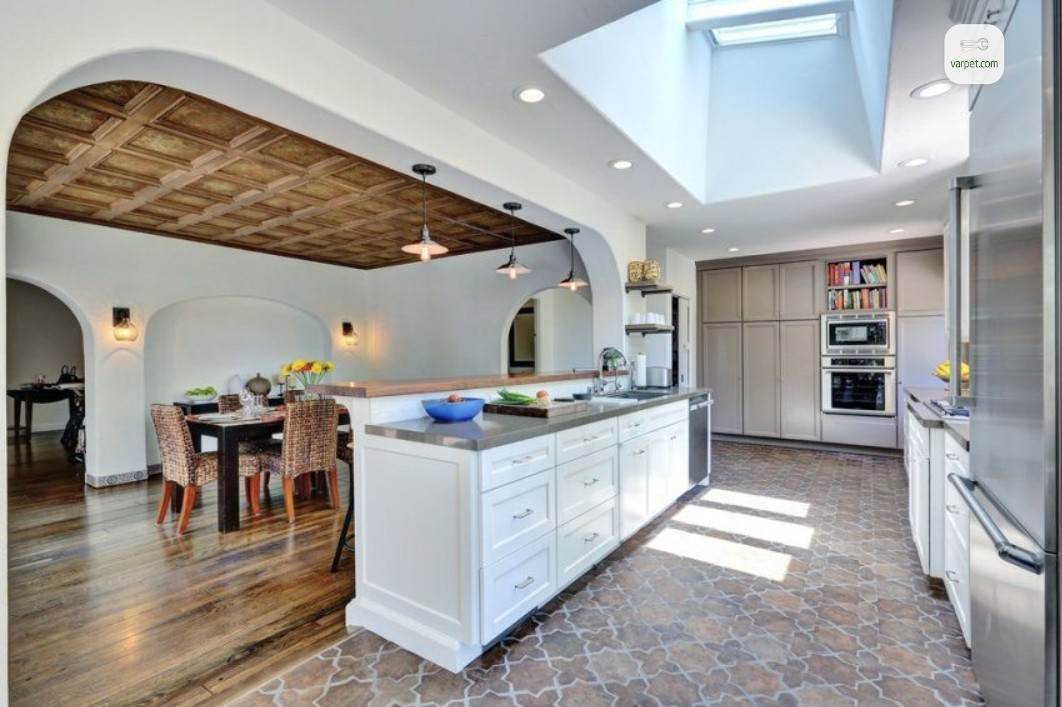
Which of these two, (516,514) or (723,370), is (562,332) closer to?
(723,370)

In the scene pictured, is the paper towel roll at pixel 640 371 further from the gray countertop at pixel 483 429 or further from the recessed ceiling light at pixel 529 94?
the recessed ceiling light at pixel 529 94

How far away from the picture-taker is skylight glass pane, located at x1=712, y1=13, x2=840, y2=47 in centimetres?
371

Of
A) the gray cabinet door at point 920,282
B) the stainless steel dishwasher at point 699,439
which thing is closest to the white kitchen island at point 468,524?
the stainless steel dishwasher at point 699,439

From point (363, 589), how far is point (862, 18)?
416 cm

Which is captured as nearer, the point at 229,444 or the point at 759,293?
the point at 229,444

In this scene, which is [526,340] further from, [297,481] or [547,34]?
[547,34]

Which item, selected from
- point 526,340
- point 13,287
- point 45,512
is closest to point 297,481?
point 45,512

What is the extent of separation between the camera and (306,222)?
17.0 feet

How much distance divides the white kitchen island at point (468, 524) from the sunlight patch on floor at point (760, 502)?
→ 1.83 meters

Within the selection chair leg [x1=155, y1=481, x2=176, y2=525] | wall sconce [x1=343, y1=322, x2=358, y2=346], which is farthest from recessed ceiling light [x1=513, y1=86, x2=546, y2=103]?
wall sconce [x1=343, y1=322, x2=358, y2=346]

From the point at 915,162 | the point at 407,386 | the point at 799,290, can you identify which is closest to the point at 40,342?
the point at 407,386

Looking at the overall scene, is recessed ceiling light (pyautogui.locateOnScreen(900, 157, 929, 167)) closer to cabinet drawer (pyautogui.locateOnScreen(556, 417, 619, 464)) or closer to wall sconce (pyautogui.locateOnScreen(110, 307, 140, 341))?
cabinet drawer (pyautogui.locateOnScreen(556, 417, 619, 464))

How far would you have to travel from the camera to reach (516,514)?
7.45 ft

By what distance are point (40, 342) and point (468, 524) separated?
34.0 feet
